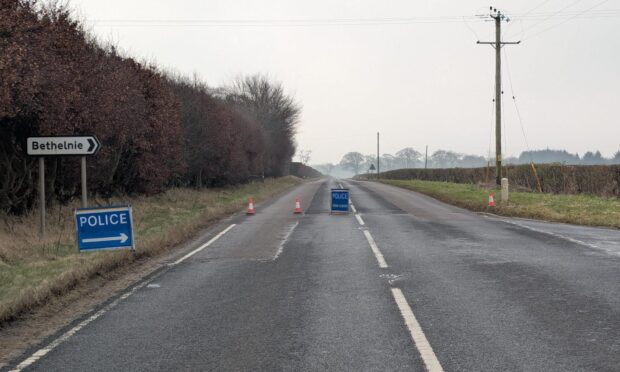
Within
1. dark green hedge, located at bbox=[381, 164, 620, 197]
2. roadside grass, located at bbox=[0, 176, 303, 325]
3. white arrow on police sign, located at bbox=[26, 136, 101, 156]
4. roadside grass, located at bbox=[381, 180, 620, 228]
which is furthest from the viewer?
dark green hedge, located at bbox=[381, 164, 620, 197]

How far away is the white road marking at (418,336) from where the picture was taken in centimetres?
442

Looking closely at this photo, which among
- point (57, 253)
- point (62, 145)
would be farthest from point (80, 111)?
point (57, 253)

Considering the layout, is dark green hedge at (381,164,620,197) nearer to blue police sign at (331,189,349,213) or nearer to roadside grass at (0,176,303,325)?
blue police sign at (331,189,349,213)

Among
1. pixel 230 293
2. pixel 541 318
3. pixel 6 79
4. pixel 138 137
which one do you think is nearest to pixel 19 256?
pixel 6 79

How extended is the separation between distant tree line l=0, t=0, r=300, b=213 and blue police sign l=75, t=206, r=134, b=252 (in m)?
2.51

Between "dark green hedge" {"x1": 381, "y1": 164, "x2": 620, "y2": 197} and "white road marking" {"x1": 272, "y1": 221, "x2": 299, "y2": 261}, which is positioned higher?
"dark green hedge" {"x1": 381, "y1": 164, "x2": 620, "y2": 197}

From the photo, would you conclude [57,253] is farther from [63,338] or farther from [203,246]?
[63,338]

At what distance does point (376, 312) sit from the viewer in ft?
20.1

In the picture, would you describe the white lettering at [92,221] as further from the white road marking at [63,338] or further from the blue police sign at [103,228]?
the white road marking at [63,338]

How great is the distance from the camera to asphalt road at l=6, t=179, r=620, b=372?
4.62 meters

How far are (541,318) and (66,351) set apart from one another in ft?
16.3

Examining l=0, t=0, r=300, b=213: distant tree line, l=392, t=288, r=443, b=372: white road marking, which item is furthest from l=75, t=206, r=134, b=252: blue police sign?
l=392, t=288, r=443, b=372: white road marking

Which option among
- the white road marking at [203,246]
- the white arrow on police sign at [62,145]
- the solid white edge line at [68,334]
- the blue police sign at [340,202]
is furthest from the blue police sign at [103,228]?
the blue police sign at [340,202]

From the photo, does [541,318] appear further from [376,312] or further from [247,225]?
[247,225]
